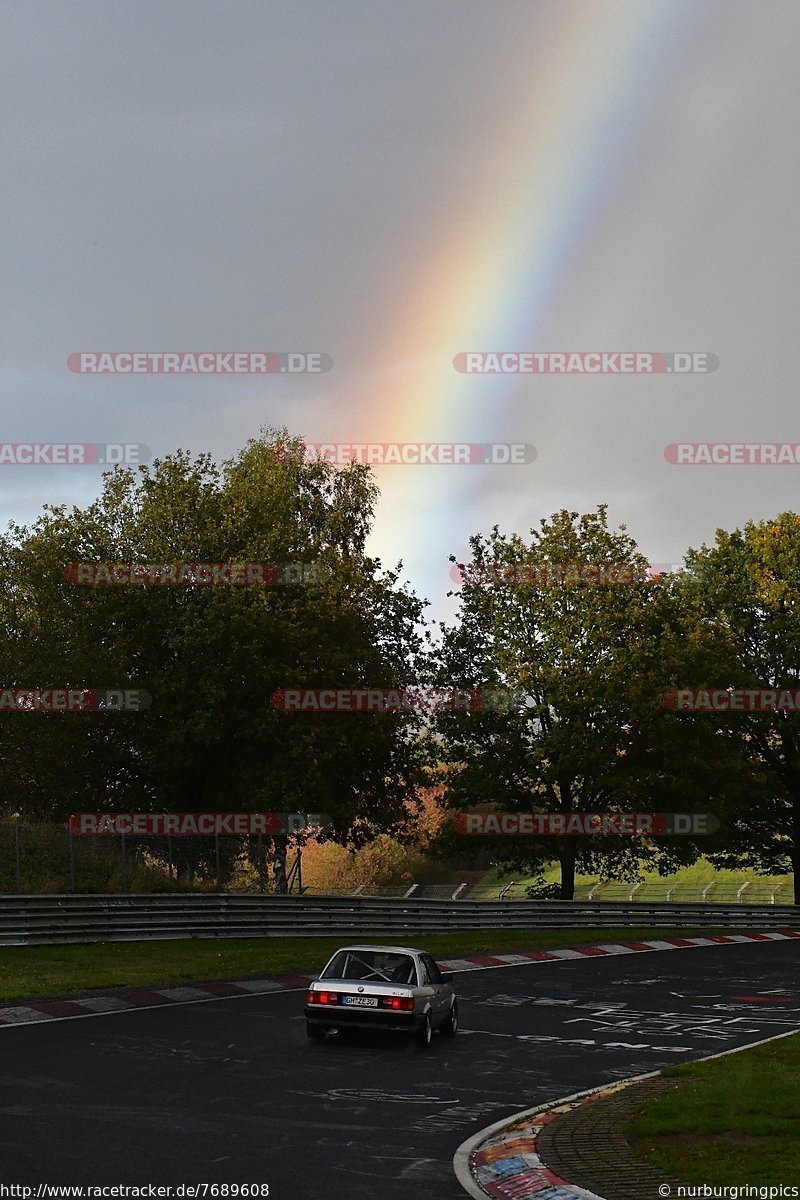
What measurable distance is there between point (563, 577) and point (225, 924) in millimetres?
22951

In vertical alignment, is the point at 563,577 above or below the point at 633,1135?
above

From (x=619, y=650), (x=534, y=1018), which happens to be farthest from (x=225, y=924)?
A: (x=619, y=650)

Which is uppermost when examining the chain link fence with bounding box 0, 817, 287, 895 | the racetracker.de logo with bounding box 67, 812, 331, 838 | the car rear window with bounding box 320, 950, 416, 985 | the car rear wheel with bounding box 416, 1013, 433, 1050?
the racetracker.de logo with bounding box 67, 812, 331, 838

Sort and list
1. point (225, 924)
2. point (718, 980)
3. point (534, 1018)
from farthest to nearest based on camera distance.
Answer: point (225, 924), point (718, 980), point (534, 1018)

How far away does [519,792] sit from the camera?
48094mm

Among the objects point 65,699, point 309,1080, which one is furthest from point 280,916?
point 309,1080

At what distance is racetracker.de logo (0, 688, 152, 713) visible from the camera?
38.9 metres

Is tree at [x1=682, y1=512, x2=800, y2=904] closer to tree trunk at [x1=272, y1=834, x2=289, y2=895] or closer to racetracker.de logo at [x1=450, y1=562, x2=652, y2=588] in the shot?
racetracker.de logo at [x1=450, y1=562, x2=652, y2=588]

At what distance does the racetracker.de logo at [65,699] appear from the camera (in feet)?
128

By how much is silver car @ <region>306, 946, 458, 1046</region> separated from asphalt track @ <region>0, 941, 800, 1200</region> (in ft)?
1.12

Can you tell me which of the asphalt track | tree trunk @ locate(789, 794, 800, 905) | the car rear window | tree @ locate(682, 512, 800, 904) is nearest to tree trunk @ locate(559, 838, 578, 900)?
tree @ locate(682, 512, 800, 904)

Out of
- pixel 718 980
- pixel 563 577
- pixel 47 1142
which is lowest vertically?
pixel 718 980

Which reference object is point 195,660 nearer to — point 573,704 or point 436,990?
point 573,704

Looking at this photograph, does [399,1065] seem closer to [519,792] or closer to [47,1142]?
[47,1142]
